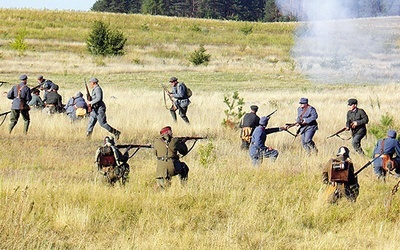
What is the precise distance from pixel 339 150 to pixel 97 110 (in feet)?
25.7

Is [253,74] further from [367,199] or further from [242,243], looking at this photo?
[242,243]

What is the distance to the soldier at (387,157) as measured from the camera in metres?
11.7

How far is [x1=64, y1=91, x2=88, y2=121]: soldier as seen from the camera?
16.8 m

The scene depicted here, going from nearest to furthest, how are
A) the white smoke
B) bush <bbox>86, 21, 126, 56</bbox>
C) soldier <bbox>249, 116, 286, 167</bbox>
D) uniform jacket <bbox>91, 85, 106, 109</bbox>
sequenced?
soldier <bbox>249, 116, 286, 167</bbox>, uniform jacket <bbox>91, 85, 106, 109</bbox>, the white smoke, bush <bbox>86, 21, 126, 56</bbox>

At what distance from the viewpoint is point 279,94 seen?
27.2m

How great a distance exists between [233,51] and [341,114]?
3612 centimetres

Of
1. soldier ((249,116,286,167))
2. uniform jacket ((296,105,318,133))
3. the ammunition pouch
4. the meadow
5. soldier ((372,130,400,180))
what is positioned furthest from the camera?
uniform jacket ((296,105,318,133))

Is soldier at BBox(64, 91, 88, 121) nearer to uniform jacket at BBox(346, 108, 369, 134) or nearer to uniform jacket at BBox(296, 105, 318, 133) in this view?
uniform jacket at BBox(296, 105, 318, 133)

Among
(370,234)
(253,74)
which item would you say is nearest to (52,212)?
(370,234)

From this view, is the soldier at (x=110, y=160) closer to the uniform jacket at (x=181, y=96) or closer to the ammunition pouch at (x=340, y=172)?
the ammunition pouch at (x=340, y=172)

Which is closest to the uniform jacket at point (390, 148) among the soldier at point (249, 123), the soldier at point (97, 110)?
the soldier at point (249, 123)

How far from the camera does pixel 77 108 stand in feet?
55.7

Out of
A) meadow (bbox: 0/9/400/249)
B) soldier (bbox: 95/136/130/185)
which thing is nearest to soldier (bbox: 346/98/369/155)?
meadow (bbox: 0/9/400/249)

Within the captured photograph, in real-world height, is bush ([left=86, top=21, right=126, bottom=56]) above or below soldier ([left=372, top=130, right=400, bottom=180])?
above
